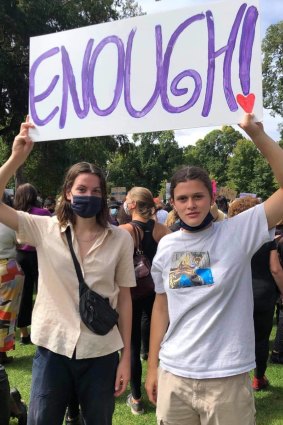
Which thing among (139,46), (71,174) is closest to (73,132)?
(71,174)

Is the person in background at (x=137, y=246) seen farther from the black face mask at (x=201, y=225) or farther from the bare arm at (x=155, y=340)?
the black face mask at (x=201, y=225)

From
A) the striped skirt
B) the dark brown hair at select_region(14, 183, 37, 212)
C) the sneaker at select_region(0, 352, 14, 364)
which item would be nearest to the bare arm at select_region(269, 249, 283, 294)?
the striped skirt

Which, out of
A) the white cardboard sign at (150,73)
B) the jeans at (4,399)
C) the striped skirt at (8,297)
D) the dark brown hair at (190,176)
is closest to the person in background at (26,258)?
the striped skirt at (8,297)

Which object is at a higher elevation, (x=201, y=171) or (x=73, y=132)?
(x=73, y=132)

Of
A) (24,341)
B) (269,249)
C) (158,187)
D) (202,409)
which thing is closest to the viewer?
(202,409)

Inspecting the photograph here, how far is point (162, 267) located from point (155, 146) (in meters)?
53.9

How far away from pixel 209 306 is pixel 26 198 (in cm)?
361

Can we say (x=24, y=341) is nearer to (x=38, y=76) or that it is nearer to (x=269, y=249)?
(x=269, y=249)

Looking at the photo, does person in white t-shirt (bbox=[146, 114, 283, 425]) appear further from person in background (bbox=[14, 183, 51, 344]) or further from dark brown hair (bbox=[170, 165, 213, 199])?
person in background (bbox=[14, 183, 51, 344])

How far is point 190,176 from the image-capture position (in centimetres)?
212

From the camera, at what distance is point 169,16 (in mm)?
2275

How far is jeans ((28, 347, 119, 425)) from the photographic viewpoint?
2.10 meters

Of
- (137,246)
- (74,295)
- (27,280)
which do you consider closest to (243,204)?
(137,246)

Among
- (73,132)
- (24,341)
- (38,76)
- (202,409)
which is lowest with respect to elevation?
(24,341)
